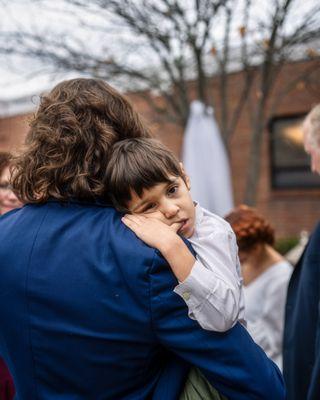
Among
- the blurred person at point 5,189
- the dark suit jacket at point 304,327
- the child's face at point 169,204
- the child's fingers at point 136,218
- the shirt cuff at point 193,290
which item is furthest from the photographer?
the blurred person at point 5,189

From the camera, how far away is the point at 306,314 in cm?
239

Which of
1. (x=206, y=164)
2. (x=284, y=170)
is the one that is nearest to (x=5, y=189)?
(x=206, y=164)

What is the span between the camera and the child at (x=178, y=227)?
1.20m

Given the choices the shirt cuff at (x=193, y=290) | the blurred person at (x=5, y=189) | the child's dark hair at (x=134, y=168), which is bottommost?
the shirt cuff at (x=193, y=290)

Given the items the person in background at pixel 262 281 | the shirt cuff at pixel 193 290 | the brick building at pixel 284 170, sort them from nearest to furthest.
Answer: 1. the shirt cuff at pixel 193 290
2. the person in background at pixel 262 281
3. the brick building at pixel 284 170

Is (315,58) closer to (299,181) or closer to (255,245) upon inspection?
(255,245)

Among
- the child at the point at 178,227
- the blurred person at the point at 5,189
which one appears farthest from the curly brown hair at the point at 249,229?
the child at the point at 178,227

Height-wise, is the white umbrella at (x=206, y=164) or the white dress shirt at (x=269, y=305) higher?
the white umbrella at (x=206, y=164)

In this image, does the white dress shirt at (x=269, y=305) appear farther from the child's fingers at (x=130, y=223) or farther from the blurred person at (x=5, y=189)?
the child's fingers at (x=130, y=223)

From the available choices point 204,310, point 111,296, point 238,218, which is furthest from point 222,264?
point 238,218

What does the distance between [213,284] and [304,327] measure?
1.39 meters

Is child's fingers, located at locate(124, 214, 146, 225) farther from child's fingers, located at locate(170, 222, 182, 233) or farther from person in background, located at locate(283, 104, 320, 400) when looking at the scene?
person in background, located at locate(283, 104, 320, 400)

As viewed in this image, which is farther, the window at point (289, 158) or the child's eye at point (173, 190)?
the window at point (289, 158)

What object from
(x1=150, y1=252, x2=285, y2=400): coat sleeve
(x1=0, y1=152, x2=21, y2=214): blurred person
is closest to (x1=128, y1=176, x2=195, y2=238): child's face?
(x1=150, y1=252, x2=285, y2=400): coat sleeve
